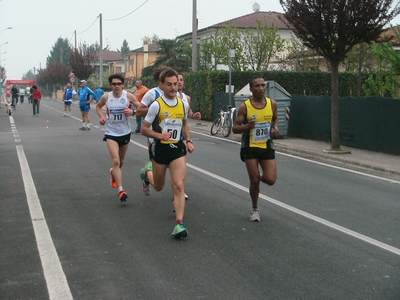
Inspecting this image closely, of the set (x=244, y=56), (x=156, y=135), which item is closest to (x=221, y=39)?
(x=244, y=56)

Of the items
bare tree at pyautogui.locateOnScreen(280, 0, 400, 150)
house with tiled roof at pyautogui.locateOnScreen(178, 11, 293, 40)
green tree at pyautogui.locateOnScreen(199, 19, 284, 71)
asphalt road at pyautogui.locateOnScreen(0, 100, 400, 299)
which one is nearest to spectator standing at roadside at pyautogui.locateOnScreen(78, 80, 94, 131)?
bare tree at pyautogui.locateOnScreen(280, 0, 400, 150)

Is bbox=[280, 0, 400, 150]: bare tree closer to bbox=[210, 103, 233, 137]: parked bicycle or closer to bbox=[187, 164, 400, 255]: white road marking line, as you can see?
bbox=[210, 103, 233, 137]: parked bicycle

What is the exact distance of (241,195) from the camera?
10.5 meters

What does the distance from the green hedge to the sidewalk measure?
10691 mm

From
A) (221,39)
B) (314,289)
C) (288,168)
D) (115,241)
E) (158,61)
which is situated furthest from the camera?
(158,61)

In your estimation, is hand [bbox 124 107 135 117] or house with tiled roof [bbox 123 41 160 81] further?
house with tiled roof [bbox 123 41 160 81]

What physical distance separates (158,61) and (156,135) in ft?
175

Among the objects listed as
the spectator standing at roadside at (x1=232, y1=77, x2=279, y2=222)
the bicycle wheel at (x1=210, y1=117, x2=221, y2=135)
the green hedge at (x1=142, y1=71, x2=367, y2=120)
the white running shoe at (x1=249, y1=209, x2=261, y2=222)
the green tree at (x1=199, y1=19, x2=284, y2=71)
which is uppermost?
the green tree at (x1=199, y1=19, x2=284, y2=71)

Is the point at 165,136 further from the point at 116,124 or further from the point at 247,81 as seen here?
the point at 247,81

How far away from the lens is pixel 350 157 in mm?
16594

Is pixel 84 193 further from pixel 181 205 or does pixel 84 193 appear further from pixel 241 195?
pixel 181 205

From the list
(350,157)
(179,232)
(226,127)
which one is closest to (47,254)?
(179,232)

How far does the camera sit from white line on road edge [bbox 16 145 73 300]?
5.66 meters

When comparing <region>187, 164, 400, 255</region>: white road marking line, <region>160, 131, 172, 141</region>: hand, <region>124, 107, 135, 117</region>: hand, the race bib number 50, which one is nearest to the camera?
<region>187, 164, 400, 255</region>: white road marking line
